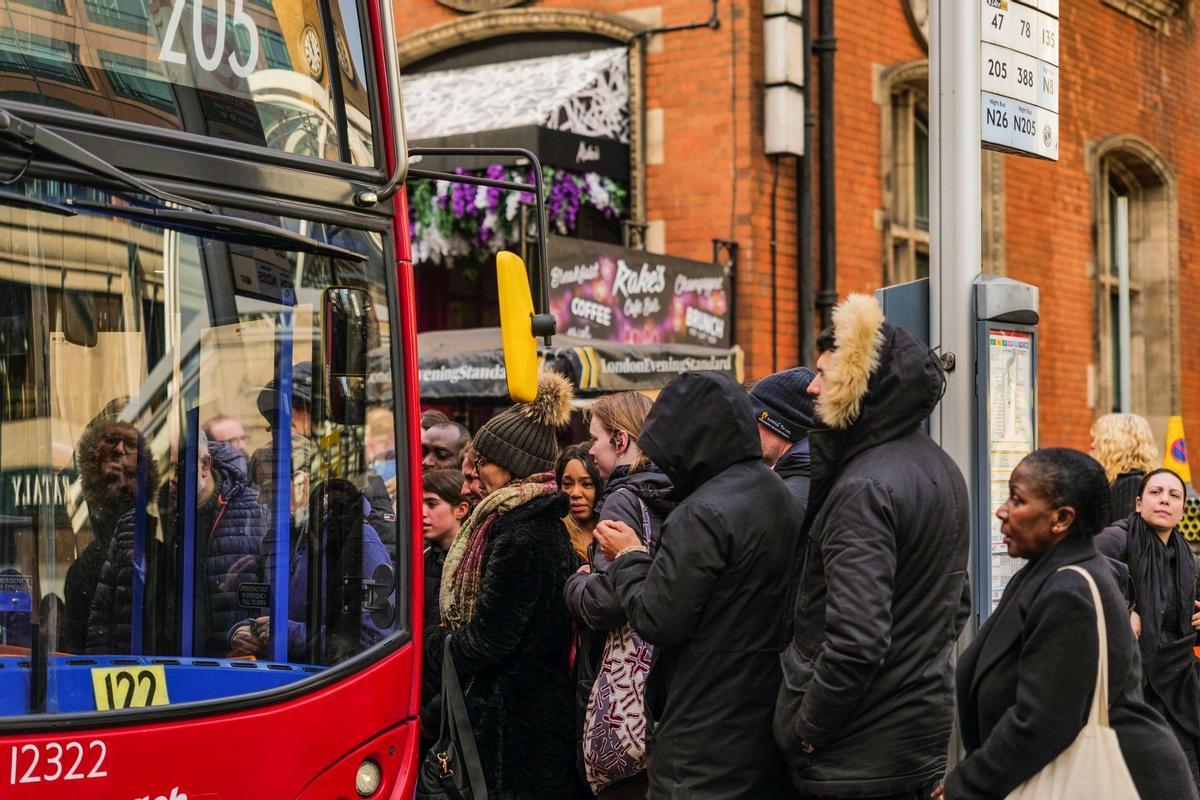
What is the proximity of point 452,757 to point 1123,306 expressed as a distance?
11.1 m

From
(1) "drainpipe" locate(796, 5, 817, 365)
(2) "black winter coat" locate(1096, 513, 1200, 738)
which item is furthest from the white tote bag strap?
(1) "drainpipe" locate(796, 5, 817, 365)

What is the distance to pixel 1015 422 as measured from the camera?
19.3ft

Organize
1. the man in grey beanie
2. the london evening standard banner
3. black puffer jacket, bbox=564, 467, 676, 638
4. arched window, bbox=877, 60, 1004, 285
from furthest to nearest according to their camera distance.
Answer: arched window, bbox=877, 60, 1004, 285 < the london evening standard banner < the man in grey beanie < black puffer jacket, bbox=564, 467, 676, 638

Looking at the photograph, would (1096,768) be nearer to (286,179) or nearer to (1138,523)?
(286,179)

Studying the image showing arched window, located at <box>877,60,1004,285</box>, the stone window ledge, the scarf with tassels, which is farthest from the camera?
the stone window ledge

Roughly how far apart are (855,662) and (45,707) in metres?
1.96

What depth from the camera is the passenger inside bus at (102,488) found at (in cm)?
394

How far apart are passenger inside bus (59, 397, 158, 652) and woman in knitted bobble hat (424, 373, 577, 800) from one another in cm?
149

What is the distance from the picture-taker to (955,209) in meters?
5.89

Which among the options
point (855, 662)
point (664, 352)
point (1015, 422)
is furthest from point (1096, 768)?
point (664, 352)

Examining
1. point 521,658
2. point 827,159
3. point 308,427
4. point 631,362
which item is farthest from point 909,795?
point 827,159

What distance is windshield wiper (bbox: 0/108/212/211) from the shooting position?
385 cm

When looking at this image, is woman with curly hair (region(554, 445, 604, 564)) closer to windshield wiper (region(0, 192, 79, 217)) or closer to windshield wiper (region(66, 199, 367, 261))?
windshield wiper (region(66, 199, 367, 261))

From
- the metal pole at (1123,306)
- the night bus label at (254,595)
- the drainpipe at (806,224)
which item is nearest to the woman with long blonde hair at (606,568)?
the night bus label at (254,595)
